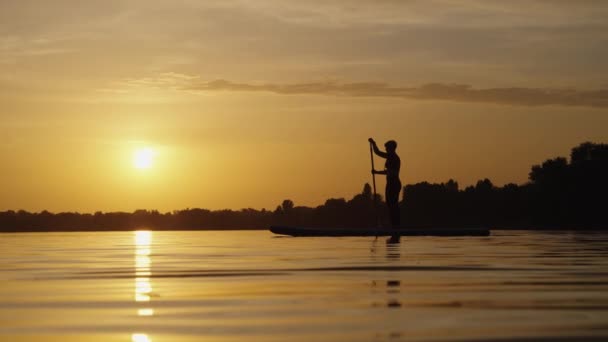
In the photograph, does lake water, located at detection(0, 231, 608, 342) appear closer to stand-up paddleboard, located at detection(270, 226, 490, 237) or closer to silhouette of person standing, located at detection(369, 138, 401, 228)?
stand-up paddleboard, located at detection(270, 226, 490, 237)

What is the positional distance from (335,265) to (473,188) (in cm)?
11126

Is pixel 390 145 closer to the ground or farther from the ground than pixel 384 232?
farther from the ground

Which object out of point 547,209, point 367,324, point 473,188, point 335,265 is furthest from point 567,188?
point 367,324

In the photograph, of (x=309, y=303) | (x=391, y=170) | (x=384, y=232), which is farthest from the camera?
(x=391, y=170)

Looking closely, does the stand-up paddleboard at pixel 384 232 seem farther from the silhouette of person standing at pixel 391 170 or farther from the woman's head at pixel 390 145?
the woman's head at pixel 390 145

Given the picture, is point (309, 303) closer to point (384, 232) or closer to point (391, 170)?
point (384, 232)

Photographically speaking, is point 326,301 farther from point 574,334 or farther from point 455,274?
point 455,274

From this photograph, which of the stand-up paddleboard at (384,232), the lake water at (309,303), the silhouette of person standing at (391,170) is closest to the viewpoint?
the lake water at (309,303)

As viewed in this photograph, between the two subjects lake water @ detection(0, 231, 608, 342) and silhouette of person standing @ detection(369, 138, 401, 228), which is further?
silhouette of person standing @ detection(369, 138, 401, 228)

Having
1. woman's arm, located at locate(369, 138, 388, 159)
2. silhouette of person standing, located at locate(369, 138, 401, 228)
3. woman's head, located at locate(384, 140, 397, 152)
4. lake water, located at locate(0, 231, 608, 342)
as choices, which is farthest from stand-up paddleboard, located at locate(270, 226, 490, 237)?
lake water, located at locate(0, 231, 608, 342)

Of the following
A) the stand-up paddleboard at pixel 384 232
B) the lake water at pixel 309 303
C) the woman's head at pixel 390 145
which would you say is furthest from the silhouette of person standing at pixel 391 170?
the lake water at pixel 309 303

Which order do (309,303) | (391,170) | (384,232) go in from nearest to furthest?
(309,303) < (384,232) < (391,170)

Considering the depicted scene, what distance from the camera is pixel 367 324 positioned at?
22.7 ft

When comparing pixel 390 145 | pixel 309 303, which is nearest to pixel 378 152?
pixel 390 145
